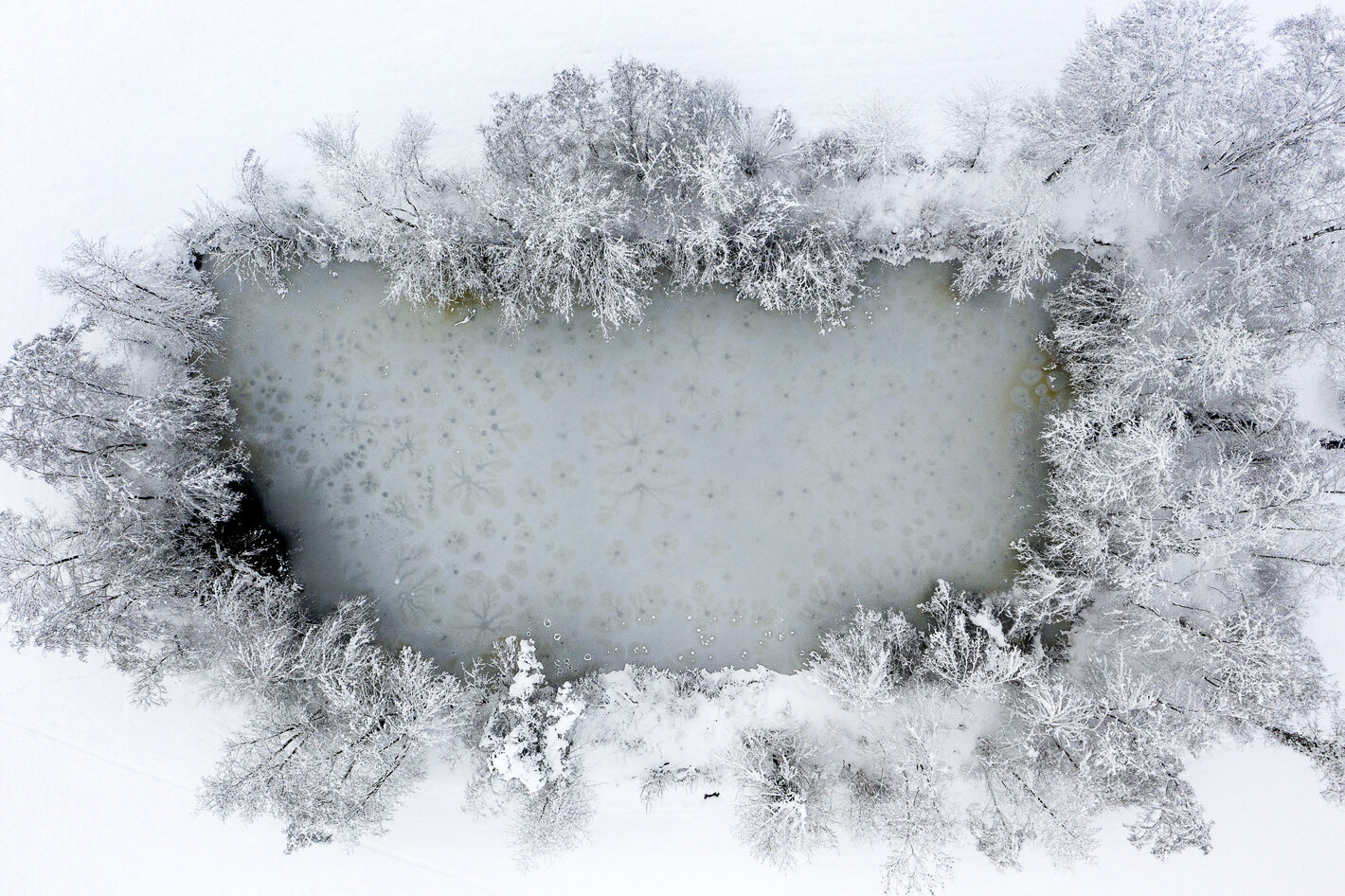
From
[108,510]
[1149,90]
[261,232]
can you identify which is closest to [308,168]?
[261,232]

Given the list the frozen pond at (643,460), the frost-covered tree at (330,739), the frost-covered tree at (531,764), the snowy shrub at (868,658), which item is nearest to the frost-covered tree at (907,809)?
the snowy shrub at (868,658)

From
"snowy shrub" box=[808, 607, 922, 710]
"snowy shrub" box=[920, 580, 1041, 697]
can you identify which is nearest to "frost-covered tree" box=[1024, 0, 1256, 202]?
"snowy shrub" box=[920, 580, 1041, 697]

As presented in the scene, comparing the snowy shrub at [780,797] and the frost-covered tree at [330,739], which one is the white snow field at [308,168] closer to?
the snowy shrub at [780,797]

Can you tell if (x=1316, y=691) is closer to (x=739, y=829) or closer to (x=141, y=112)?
(x=739, y=829)

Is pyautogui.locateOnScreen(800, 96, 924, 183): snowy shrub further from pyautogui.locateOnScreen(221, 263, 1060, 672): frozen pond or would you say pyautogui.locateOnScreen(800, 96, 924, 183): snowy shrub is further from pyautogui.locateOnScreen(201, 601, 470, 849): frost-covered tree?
pyautogui.locateOnScreen(201, 601, 470, 849): frost-covered tree

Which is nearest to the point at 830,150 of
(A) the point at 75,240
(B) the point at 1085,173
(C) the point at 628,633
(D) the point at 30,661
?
(B) the point at 1085,173
